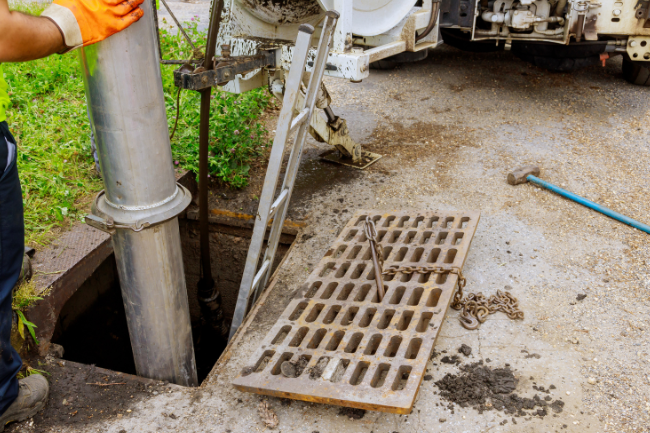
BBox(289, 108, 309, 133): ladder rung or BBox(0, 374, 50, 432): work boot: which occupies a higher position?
BBox(289, 108, 309, 133): ladder rung

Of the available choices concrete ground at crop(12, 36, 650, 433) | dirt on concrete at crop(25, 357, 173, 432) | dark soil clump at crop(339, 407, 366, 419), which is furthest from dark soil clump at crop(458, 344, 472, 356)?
dirt on concrete at crop(25, 357, 173, 432)

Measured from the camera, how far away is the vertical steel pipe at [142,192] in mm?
2088

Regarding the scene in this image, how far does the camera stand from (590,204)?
3.59 meters

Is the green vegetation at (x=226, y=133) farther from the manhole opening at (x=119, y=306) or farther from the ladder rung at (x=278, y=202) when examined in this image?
the ladder rung at (x=278, y=202)

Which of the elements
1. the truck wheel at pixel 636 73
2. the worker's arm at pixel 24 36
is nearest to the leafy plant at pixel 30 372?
the worker's arm at pixel 24 36

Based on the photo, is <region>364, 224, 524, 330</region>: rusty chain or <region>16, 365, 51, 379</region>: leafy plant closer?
<region>16, 365, 51, 379</region>: leafy plant

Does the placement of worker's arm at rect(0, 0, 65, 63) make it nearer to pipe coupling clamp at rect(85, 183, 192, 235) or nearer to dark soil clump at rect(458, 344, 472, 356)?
pipe coupling clamp at rect(85, 183, 192, 235)

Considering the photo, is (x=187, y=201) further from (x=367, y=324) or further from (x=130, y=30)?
(x=367, y=324)

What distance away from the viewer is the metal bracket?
97.9 inches

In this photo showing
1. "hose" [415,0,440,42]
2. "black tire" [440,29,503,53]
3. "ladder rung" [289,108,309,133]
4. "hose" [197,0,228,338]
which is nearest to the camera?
A: "hose" [197,0,228,338]

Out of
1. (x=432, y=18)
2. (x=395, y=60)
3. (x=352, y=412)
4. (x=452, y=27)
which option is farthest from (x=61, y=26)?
(x=395, y=60)

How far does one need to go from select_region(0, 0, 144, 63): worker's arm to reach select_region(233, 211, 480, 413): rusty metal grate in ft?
4.72

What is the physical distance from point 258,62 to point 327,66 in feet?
1.42

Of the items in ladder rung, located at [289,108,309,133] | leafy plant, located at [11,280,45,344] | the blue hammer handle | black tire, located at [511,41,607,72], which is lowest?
the blue hammer handle
